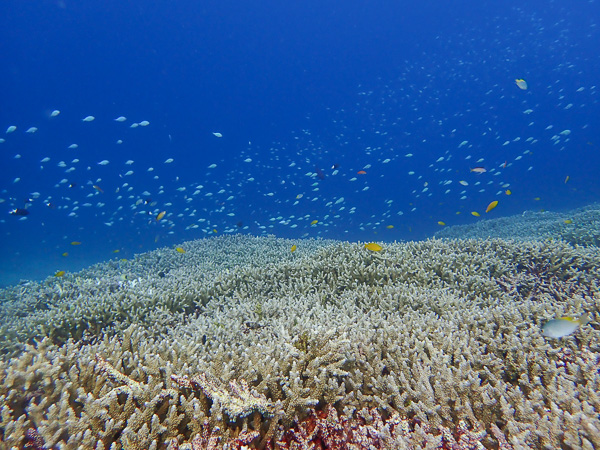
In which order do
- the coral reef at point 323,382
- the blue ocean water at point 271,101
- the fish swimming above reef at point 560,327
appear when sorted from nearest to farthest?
the coral reef at point 323,382 < the fish swimming above reef at point 560,327 < the blue ocean water at point 271,101

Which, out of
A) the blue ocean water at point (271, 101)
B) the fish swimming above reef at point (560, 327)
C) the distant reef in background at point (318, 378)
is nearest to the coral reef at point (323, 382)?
the distant reef in background at point (318, 378)

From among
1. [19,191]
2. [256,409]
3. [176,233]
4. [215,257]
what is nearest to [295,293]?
[256,409]

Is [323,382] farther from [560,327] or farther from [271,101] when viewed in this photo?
[271,101]

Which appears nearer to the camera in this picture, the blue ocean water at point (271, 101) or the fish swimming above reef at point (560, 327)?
the fish swimming above reef at point (560, 327)

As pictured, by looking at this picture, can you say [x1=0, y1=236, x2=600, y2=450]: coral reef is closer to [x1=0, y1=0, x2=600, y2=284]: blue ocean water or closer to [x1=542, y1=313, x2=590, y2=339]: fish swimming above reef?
[x1=542, y1=313, x2=590, y2=339]: fish swimming above reef

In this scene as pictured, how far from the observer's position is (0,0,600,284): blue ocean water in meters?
55.3

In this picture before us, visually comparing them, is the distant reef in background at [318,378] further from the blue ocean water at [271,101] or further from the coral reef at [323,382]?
the blue ocean water at [271,101]


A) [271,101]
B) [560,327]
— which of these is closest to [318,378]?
[560,327]

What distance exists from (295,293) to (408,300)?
6.73ft

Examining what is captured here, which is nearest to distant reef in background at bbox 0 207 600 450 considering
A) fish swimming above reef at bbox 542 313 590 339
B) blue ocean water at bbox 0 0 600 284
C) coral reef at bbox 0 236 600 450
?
coral reef at bbox 0 236 600 450

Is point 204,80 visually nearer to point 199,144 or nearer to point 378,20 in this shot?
point 199,144

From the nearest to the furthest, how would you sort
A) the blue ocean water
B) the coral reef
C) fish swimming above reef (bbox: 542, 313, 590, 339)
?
the coral reef < fish swimming above reef (bbox: 542, 313, 590, 339) < the blue ocean water

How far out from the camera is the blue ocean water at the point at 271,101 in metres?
55.3

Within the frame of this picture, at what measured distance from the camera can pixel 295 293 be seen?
525 centimetres
